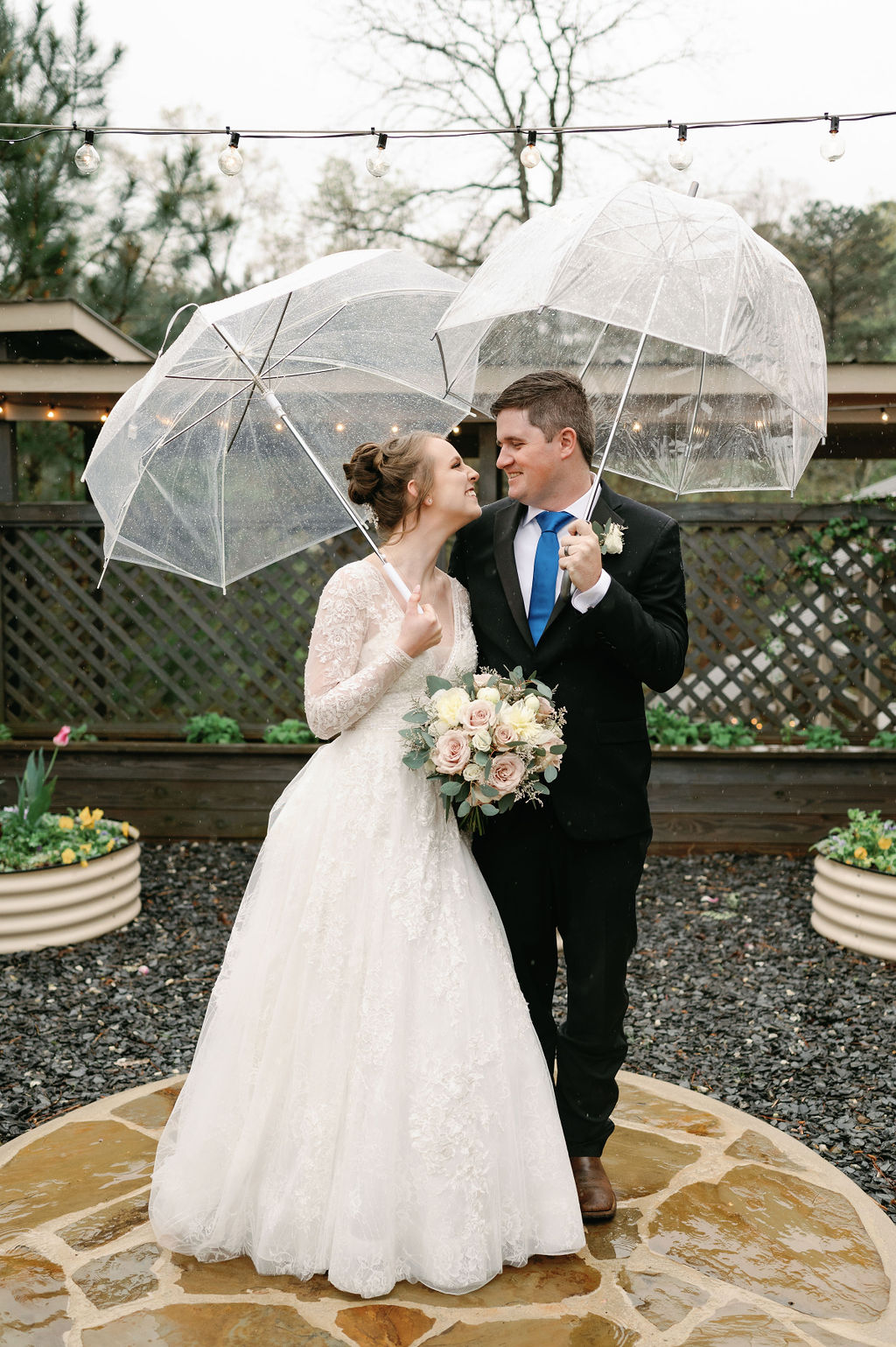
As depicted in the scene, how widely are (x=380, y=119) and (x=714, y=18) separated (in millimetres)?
4727

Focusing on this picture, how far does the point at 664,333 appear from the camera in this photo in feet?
7.25

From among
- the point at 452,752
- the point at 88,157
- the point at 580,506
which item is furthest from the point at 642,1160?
the point at 88,157

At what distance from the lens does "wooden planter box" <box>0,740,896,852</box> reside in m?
6.10

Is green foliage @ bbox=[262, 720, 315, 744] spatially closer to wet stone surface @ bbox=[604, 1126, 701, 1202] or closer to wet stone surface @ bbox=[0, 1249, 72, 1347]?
wet stone surface @ bbox=[604, 1126, 701, 1202]

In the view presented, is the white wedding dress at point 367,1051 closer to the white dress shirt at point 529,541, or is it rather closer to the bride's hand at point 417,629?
Answer: the bride's hand at point 417,629

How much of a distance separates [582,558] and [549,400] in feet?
1.54

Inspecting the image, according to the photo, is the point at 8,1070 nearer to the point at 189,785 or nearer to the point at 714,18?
the point at 189,785

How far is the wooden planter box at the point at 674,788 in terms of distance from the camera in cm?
610

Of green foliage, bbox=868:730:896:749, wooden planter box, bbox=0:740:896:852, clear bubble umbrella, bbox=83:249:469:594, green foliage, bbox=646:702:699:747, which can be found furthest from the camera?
green foliage, bbox=646:702:699:747

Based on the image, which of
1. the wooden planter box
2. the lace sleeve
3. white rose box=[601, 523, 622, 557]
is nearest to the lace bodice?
the lace sleeve

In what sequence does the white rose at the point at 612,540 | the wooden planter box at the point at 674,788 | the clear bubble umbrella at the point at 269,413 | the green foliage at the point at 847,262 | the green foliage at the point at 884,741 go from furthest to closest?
1. the green foliage at the point at 847,262
2. the green foliage at the point at 884,741
3. the wooden planter box at the point at 674,788
4. the clear bubble umbrella at the point at 269,413
5. the white rose at the point at 612,540

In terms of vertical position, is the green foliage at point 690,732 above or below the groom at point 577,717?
below

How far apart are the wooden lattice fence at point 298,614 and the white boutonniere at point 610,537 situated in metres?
4.24

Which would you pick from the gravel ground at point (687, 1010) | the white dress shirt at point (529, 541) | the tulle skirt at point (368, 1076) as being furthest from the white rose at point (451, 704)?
the gravel ground at point (687, 1010)
